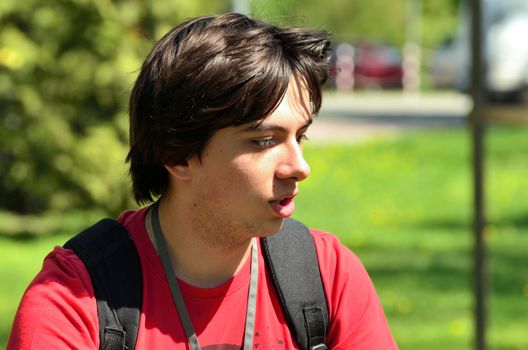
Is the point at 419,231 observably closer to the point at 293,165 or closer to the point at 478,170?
the point at 478,170

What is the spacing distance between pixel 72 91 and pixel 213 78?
829 cm

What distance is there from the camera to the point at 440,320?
777 cm

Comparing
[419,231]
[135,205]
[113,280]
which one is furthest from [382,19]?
[113,280]

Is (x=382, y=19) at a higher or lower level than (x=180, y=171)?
higher

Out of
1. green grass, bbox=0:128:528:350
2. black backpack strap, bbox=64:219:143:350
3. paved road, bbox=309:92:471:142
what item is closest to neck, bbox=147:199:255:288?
black backpack strap, bbox=64:219:143:350

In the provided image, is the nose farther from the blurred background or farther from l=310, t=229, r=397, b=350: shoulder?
the blurred background

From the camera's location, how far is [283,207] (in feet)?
7.82

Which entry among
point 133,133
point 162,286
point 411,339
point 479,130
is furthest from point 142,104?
point 411,339

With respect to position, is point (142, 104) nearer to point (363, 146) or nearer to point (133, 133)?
point (133, 133)

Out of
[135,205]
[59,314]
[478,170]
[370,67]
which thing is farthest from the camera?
[370,67]

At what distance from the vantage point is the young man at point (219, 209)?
7.69 ft

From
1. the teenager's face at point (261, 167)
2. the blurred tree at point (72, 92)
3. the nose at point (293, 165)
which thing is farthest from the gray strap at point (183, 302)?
the blurred tree at point (72, 92)

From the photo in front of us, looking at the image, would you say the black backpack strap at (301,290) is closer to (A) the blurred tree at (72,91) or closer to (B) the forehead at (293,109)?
(B) the forehead at (293,109)

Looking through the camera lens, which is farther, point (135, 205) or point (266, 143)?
point (135, 205)
